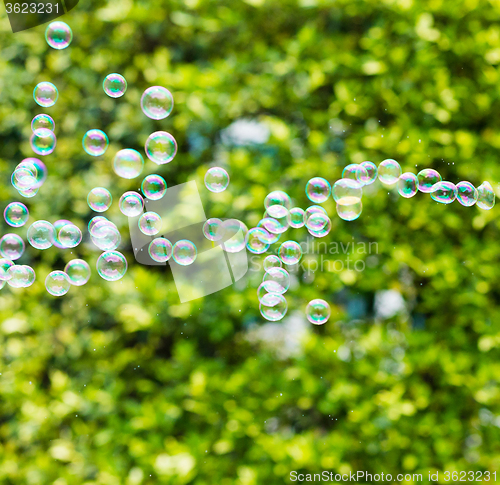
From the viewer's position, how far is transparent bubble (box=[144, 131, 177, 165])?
6.60 ft

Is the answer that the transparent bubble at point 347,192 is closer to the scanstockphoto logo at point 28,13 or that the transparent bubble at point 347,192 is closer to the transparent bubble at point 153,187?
the transparent bubble at point 153,187

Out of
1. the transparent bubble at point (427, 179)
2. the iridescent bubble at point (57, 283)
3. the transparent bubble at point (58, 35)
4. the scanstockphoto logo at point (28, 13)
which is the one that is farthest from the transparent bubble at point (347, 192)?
the scanstockphoto logo at point (28, 13)

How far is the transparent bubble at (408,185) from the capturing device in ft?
6.30

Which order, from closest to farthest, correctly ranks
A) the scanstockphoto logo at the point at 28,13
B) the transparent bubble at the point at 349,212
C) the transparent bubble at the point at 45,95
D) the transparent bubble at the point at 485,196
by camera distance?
the transparent bubble at the point at 485,196 → the transparent bubble at the point at 349,212 → the transparent bubble at the point at 45,95 → the scanstockphoto logo at the point at 28,13

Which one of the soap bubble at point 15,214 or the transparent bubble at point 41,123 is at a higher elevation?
the transparent bubble at point 41,123

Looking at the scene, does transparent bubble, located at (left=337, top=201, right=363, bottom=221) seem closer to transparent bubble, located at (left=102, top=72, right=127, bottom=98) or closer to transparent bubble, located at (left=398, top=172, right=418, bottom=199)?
transparent bubble, located at (left=398, top=172, right=418, bottom=199)

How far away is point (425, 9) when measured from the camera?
6.72ft

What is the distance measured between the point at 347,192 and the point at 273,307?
59 centimetres

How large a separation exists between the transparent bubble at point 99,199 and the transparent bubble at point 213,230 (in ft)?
1.49

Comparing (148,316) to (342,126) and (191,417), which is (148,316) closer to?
(191,417)

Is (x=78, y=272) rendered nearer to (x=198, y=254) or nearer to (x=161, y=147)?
(x=198, y=254)

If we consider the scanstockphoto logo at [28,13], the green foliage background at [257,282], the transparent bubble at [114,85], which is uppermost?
the scanstockphoto logo at [28,13]

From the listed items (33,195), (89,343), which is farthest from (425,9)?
(89,343)

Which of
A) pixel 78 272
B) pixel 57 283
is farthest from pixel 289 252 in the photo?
pixel 57 283
